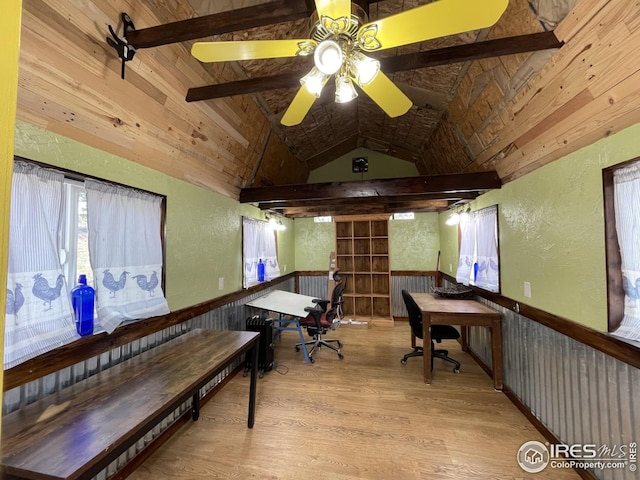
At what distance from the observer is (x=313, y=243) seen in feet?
19.9

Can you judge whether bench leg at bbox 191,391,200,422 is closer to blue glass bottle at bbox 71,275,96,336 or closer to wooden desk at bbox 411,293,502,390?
blue glass bottle at bbox 71,275,96,336

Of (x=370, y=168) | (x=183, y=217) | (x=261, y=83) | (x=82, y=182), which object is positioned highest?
(x=370, y=168)

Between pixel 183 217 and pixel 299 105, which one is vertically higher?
pixel 299 105

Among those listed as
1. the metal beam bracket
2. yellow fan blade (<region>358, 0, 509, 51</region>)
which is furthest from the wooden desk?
the metal beam bracket

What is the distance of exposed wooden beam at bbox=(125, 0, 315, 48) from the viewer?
1.29 m

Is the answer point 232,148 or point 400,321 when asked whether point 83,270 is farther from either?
point 400,321

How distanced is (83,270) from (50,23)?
130 centimetres

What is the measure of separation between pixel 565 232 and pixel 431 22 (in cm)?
175

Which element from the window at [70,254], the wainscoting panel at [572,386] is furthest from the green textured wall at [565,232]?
the window at [70,254]

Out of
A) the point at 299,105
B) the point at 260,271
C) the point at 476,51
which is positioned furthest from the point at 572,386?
the point at 260,271

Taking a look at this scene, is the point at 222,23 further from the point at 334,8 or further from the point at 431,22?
the point at 431,22

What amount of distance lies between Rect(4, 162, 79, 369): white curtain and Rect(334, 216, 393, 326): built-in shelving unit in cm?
451

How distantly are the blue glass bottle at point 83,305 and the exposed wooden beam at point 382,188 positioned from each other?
6.79ft

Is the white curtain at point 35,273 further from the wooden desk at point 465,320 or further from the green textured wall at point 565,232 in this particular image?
the green textured wall at point 565,232
